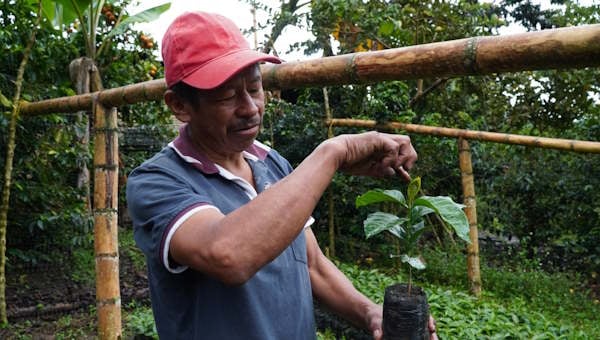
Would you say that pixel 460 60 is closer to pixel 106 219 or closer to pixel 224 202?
pixel 224 202

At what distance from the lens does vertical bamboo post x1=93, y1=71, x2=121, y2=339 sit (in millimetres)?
3088

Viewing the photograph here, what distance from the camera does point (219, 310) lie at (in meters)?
1.22

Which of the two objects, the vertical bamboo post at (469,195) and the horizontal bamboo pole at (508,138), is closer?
the horizontal bamboo pole at (508,138)

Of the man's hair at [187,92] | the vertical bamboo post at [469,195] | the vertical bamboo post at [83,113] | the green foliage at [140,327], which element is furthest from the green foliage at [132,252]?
the man's hair at [187,92]

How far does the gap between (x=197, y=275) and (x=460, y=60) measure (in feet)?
2.79

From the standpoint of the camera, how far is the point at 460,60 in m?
1.34

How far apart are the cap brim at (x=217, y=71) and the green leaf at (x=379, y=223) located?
1.53 ft

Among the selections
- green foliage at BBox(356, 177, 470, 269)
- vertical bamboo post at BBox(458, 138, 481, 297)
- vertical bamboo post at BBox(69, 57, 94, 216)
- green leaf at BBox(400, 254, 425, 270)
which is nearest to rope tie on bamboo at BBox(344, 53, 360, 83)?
green foliage at BBox(356, 177, 470, 269)

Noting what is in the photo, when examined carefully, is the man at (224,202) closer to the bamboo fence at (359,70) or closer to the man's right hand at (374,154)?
the man's right hand at (374,154)

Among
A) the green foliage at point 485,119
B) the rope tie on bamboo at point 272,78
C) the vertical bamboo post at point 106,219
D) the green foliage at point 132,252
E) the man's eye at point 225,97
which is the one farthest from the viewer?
the green foliage at point 132,252

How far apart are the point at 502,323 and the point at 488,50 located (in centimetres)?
317

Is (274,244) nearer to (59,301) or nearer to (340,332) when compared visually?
(340,332)

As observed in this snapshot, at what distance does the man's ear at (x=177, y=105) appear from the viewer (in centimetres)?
Result: 134

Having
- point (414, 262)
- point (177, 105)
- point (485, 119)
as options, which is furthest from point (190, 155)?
point (485, 119)
